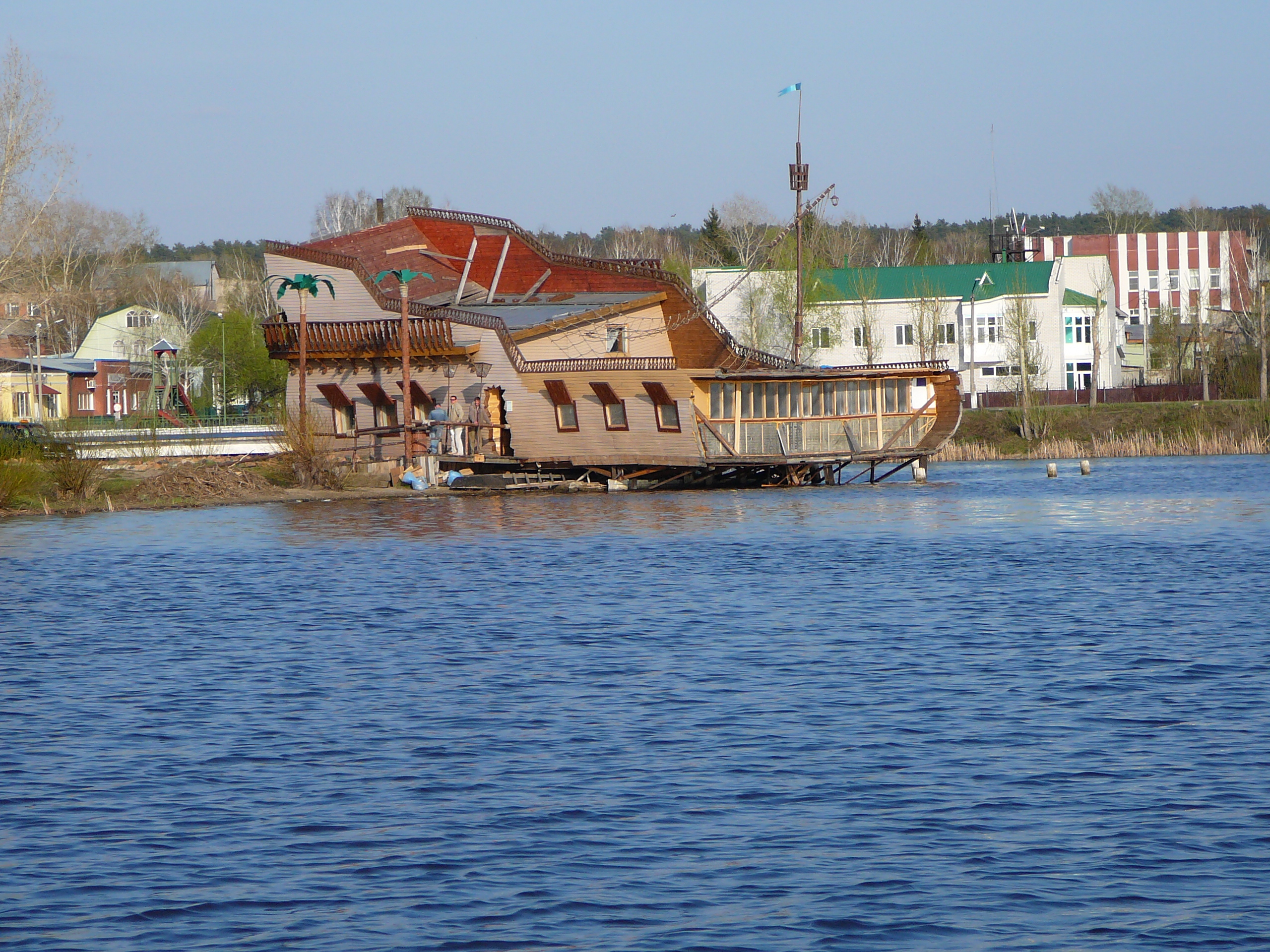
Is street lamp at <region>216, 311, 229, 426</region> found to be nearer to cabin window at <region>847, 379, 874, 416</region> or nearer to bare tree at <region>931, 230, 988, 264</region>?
cabin window at <region>847, 379, 874, 416</region>

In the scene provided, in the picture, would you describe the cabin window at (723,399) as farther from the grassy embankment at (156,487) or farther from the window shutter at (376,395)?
the window shutter at (376,395)

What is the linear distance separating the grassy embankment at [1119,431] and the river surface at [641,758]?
4365 centimetres

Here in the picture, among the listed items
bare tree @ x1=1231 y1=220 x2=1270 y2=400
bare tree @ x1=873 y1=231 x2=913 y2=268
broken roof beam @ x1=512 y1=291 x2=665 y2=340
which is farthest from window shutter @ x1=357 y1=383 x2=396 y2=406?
bare tree @ x1=873 y1=231 x2=913 y2=268

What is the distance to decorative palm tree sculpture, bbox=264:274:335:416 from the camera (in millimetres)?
55156

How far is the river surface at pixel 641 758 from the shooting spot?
9719 mm

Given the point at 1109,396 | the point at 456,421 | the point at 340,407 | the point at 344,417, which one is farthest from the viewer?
the point at 1109,396

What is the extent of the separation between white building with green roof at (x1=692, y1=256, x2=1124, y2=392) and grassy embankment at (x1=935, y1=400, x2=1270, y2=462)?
30.8 feet

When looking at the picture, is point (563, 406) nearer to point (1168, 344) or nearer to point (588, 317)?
point (588, 317)

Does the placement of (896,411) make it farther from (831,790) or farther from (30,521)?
(831,790)

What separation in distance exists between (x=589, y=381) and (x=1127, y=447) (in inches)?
1250

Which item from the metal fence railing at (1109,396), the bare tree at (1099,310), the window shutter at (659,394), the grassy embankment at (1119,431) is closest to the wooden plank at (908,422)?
the window shutter at (659,394)

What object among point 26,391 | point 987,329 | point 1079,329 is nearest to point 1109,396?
point 1079,329

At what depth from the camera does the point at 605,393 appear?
168ft

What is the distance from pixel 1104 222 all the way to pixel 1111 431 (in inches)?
4984
